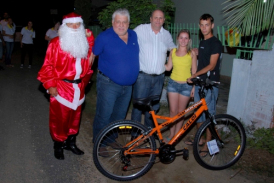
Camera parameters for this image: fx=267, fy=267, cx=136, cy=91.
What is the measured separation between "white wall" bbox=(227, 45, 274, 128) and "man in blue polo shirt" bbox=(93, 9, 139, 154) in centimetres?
201

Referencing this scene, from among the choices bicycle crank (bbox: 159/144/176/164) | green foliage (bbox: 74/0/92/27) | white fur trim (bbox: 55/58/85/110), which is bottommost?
bicycle crank (bbox: 159/144/176/164)

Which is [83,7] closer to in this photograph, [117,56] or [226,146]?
[117,56]

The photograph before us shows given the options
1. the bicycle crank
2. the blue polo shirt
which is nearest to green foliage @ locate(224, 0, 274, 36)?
the blue polo shirt

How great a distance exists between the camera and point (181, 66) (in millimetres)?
4340

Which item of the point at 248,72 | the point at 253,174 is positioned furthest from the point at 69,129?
the point at 248,72

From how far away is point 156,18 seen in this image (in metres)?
4.15

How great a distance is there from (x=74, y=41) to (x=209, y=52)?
77.9 inches

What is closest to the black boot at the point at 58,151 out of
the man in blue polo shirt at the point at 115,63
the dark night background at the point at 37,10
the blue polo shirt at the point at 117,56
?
the man in blue polo shirt at the point at 115,63

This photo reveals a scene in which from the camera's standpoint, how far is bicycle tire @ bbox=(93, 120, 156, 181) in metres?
3.52

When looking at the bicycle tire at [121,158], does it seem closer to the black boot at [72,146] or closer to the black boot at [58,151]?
the black boot at [72,146]

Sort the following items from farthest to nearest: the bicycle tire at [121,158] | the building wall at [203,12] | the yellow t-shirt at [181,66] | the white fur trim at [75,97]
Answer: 1. the building wall at [203,12]
2. the yellow t-shirt at [181,66]
3. the white fur trim at [75,97]
4. the bicycle tire at [121,158]

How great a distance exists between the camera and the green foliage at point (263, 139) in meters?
4.46

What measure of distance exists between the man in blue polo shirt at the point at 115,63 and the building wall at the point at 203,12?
6.91m

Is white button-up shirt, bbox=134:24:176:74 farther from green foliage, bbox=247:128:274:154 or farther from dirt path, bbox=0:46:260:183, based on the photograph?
green foliage, bbox=247:128:274:154
